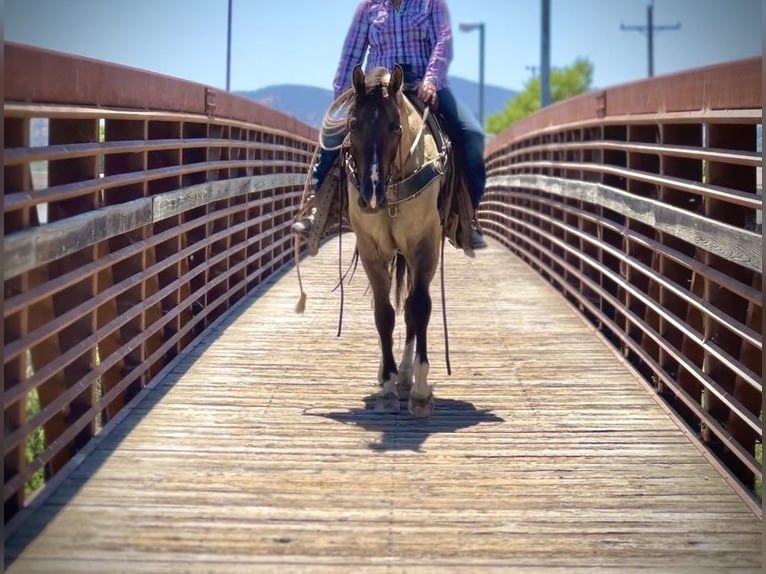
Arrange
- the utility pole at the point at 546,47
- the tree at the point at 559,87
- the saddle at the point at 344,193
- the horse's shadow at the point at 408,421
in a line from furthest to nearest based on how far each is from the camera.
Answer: the tree at the point at 559,87 < the utility pole at the point at 546,47 < the saddle at the point at 344,193 < the horse's shadow at the point at 408,421

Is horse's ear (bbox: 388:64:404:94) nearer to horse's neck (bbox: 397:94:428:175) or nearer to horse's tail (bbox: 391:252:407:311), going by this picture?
horse's neck (bbox: 397:94:428:175)

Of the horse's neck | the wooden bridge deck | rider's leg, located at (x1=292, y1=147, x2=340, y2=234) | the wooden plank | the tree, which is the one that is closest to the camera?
the wooden bridge deck

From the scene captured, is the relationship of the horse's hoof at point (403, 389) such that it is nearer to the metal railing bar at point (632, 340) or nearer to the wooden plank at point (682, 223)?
the metal railing bar at point (632, 340)

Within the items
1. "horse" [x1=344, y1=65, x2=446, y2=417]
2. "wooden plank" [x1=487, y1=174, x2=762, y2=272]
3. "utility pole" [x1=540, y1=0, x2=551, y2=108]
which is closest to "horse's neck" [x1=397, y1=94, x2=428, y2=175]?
"horse" [x1=344, y1=65, x2=446, y2=417]

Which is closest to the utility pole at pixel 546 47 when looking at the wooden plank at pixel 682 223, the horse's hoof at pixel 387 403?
the wooden plank at pixel 682 223

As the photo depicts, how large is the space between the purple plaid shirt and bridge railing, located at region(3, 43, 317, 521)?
1.32 meters

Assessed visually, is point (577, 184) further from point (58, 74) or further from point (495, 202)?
point (495, 202)

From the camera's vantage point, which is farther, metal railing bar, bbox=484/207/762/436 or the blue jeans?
the blue jeans

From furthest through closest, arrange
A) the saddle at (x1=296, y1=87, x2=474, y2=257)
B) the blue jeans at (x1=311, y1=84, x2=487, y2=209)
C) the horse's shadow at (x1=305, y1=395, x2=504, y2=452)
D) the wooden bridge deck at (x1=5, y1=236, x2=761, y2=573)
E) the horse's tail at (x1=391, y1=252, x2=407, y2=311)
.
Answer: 1. the horse's tail at (x1=391, y1=252, x2=407, y2=311)
2. the blue jeans at (x1=311, y1=84, x2=487, y2=209)
3. the saddle at (x1=296, y1=87, x2=474, y2=257)
4. the horse's shadow at (x1=305, y1=395, x2=504, y2=452)
5. the wooden bridge deck at (x1=5, y1=236, x2=761, y2=573)

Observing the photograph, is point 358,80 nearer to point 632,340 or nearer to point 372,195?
point 372,195

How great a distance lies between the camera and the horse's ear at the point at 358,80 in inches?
237

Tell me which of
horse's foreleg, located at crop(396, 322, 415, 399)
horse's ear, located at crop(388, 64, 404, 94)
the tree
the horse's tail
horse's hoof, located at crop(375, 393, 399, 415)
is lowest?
horse's hoof, located at crop(375, 393, 399, 415)

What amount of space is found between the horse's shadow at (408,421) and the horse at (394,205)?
98mm

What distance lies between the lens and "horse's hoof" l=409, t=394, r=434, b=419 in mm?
6531
